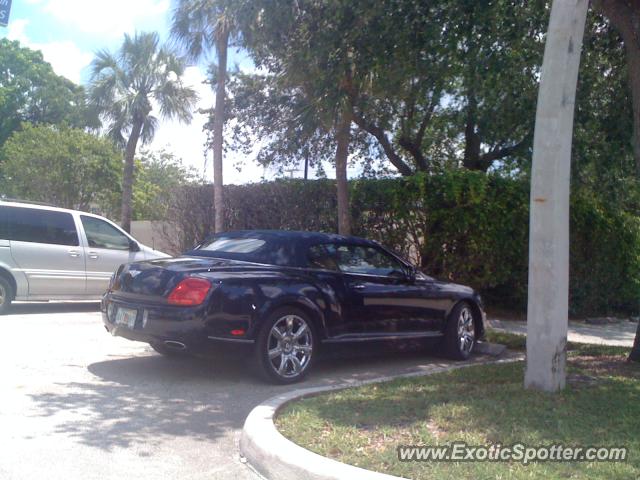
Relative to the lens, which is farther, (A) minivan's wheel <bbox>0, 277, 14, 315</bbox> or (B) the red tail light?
(A) minivan's wheel <bbox>0, 277, 14, 315</bbox>

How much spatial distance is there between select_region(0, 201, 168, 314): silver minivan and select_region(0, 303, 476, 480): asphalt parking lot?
5.72 feet

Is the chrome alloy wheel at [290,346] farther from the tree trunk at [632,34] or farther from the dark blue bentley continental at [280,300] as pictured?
the tree trunk at [632,34]

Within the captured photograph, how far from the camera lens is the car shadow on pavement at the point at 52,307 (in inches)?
503

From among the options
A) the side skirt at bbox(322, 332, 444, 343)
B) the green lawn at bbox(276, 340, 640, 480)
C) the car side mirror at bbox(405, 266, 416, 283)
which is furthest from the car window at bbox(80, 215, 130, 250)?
the green lawn at bbox(276, 340, 640, 480)

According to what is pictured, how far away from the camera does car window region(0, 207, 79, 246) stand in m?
12.1

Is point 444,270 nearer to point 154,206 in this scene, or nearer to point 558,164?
point 558,164

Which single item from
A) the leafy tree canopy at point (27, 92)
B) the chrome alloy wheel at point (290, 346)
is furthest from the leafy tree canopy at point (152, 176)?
the chrome alloy wheel at point (290, 346)

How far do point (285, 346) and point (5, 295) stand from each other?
6.37 metres

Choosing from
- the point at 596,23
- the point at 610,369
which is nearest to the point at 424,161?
the point at 596,23

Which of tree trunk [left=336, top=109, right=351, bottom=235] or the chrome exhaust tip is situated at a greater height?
tree trunk [left=336, top=109, right=351, bottom=235]

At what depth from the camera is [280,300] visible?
7.50 meters

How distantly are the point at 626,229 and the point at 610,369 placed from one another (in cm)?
892

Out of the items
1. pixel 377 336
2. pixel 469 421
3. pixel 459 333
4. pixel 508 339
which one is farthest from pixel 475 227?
pixel 469 421

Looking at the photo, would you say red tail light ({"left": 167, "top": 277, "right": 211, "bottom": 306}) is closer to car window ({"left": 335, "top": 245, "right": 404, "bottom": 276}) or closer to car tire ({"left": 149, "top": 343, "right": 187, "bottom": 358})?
car tire ({"left": 149, "top": 343, "right": 187, "bottom": 358})
